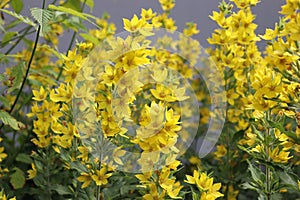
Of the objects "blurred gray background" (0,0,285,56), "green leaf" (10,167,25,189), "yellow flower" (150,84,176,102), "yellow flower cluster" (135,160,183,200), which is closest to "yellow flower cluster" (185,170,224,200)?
"yellow flower cluster" (135,160,183,200)

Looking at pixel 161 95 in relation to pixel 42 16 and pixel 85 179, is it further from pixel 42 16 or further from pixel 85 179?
pixel 42 16

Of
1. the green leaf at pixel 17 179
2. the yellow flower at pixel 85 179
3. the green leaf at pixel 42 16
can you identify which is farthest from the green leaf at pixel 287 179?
the green leaf at pixel 17 179

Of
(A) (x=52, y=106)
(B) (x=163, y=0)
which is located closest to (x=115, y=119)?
(A) (x=52, y=106)

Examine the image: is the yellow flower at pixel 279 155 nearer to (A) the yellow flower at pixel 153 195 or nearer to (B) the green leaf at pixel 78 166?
(A) the yellow flower at pixel 153 195

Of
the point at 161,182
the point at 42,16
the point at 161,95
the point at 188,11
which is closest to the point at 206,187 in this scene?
the point at 161,182

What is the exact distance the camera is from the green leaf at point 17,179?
125 centimetres

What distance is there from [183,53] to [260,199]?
865 millimetres

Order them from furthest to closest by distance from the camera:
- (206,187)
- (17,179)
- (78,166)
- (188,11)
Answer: (188,11), (17,179), (78,166), (206,187)

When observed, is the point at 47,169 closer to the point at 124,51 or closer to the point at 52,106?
the point at 52,106

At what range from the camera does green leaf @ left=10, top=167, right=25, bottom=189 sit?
1.25 m

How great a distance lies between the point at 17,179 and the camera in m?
1.26

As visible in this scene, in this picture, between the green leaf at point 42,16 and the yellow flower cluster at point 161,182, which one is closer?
the yellow flower cluster at point 161,182

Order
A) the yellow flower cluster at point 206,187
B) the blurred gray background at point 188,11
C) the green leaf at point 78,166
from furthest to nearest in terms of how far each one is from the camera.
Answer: the blurred gray background at point 188,11 < the green leaf at point 78,166 < the yellow flower cluster at point 206,187

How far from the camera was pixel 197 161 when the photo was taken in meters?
1.44
